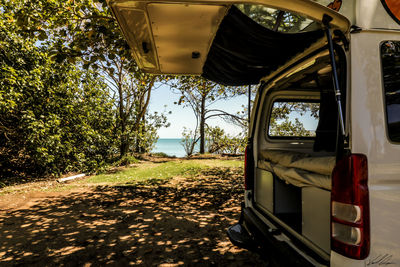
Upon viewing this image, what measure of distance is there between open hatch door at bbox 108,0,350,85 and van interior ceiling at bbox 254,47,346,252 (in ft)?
0.94

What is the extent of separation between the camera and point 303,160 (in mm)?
2287

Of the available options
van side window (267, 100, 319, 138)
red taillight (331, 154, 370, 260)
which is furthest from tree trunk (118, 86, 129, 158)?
red taillight (331, 154, 370, 260)

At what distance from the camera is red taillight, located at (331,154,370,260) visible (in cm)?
142

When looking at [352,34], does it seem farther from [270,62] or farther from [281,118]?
[281,118]

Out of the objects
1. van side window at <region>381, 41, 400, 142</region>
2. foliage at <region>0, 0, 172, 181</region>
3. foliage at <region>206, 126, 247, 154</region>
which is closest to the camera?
van side window at <region>381, 41, 400, 142</region>

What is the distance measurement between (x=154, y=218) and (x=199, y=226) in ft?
3.44

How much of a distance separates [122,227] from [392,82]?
4.51m

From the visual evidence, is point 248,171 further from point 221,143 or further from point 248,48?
point 221,143

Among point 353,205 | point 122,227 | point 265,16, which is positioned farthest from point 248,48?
point 122,227

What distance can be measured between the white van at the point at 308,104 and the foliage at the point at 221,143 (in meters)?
13.6

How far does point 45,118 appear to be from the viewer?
324 inches

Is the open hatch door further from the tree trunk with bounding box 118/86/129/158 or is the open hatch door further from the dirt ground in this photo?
the tree trunk with bounding box 118/86/129/158

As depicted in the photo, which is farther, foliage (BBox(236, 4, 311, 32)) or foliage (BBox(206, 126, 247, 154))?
foliage (BBox(206, 126, 247, 154))

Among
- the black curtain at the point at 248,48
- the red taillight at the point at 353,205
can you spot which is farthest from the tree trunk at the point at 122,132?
the red taillight at the point at 353,205
